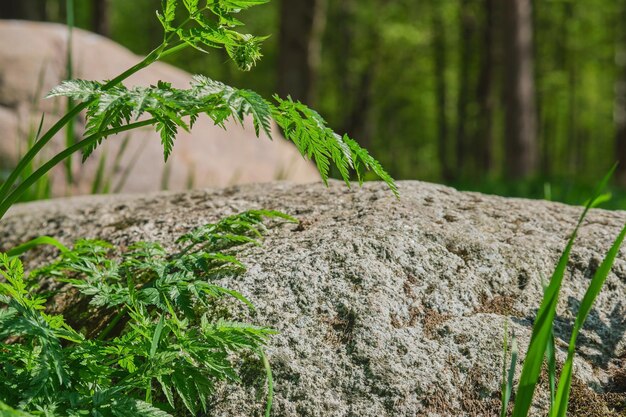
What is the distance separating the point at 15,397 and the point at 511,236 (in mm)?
1365

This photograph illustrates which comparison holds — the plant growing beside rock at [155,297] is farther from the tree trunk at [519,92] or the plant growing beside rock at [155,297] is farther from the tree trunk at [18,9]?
the tree trunk at [519,92]

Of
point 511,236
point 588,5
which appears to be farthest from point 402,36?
point 511,236

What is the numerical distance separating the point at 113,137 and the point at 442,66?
788 inches

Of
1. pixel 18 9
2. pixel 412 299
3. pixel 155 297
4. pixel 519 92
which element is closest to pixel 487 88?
pixel 519 92

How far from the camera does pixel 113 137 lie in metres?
5.23

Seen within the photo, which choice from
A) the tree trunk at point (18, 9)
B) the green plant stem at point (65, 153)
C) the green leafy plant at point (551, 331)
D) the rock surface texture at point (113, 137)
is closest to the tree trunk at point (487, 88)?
the tree trunk at point (18, 9)

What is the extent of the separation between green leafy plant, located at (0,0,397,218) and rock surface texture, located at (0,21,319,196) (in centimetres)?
350

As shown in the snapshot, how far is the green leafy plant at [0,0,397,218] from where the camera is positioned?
3.84 ft

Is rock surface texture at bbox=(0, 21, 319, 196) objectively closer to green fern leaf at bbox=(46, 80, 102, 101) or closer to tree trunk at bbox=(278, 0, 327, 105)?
green fern leaf at bbox=(46, 80, 102, 101)

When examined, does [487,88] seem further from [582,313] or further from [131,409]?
[131,409]

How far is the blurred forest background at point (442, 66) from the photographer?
10477 millimetres

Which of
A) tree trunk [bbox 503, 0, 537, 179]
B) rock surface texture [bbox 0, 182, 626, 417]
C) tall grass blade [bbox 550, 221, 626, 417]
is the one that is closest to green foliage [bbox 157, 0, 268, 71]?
rock surface texture [bbox 0, 182, 626, 417]

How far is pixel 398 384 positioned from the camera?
58.8 inches

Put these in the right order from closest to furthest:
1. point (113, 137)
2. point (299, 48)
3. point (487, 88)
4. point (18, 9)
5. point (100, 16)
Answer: point (113, 137) < point (18, 9) < point (299, 48) < point (100, 16) < point (487, 88)
